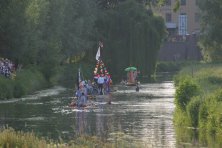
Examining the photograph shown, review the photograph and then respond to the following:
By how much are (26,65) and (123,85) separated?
11.4m

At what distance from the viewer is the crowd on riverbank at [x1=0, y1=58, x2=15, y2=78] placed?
203ft

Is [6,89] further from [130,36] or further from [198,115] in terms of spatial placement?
[130,36]

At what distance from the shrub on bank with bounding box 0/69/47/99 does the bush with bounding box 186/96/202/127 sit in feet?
78.6

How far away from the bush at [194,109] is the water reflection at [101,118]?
46.0 inches

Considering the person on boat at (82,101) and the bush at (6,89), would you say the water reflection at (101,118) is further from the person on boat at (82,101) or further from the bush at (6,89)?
the bush at (6,89)

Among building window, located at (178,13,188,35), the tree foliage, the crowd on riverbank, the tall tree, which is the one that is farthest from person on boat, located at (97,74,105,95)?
building window, located at (178,13,188,35)

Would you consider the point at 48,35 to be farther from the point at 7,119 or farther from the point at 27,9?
the point at 7,119

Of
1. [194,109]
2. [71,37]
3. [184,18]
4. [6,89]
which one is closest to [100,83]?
[6,89]

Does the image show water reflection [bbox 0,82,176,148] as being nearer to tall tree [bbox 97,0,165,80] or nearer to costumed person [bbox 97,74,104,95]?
costumed person [bbox 97,74,104,95]

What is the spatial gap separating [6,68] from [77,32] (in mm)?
31815

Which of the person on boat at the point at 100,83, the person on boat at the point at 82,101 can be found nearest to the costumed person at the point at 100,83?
the person on boat at the point at 100,83

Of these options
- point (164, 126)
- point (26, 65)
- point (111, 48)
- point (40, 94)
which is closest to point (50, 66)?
point (26, 65)

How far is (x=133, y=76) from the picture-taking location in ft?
254

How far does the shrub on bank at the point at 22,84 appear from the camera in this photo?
56.1 m
